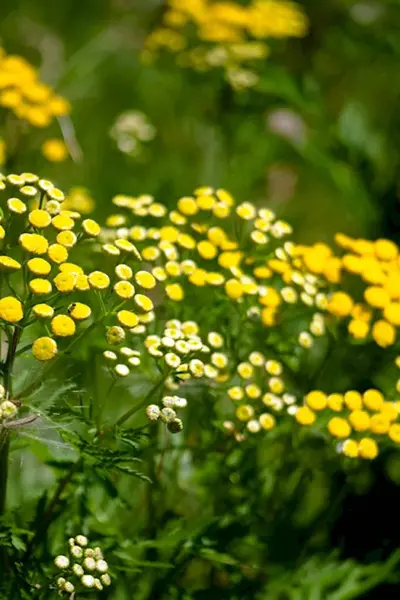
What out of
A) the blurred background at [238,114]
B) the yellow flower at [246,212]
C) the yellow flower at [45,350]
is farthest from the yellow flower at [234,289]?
the blurred background at [238,114]

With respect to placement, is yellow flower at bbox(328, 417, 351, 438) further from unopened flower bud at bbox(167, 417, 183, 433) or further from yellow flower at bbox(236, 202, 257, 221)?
yellow flower at bbox(236, 202, 257, 221)

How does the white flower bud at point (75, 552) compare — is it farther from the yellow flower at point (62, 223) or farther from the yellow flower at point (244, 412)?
the yellow flower at point (62, 223)

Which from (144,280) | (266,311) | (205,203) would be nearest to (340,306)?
(266,311)

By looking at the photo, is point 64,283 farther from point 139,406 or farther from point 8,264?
point 139,406

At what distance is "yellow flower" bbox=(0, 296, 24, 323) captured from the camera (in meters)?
1.37

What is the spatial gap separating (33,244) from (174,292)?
416mm

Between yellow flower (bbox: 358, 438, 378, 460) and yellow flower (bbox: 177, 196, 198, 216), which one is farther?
yellow flower (bbox: 177, 196, 198, 216)

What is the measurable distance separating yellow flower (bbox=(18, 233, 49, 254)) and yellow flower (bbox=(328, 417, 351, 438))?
75 centimetres

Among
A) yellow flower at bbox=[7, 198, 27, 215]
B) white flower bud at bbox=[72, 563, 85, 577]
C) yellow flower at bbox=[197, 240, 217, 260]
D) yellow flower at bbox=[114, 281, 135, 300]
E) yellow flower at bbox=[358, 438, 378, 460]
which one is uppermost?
yellow flower at bbox=[7, 198, 27, 215]

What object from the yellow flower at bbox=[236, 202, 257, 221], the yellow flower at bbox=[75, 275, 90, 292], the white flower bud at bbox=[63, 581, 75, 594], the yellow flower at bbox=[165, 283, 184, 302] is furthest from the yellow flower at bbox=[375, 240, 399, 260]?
the white flower bud at bbox=[63, 581, 75, 594]

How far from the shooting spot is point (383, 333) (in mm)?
1917

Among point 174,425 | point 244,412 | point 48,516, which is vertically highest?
point 174,425

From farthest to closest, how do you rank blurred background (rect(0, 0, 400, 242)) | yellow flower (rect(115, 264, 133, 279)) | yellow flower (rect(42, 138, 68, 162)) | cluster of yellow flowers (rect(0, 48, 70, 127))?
blurred background (rect(0, 0, 400, 242)) < yellow flower (rect(42, 138, 68, 162)) < cluster of yellow flowers (rect(0, 48, 70, 127)) < yellow flower (rect(115, 264, 133, 279))

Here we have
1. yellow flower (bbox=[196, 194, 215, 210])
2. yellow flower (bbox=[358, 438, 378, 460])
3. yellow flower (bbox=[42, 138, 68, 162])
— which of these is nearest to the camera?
yellow flower (bbox=[358, 438, 378, 460])
